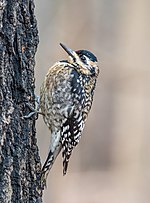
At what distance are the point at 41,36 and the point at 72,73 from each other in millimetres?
6976

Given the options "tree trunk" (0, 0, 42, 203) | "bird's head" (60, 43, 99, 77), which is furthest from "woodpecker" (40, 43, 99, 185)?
"tree trunk" (0, 0, 42, 203)

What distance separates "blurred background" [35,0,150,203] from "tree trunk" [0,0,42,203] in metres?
7.95

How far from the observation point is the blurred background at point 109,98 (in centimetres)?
1328

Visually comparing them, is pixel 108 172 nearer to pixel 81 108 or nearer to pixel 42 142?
pixel 42 142

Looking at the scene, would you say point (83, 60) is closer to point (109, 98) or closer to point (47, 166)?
point (47, 166)

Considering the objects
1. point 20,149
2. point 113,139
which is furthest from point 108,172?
point 20,149

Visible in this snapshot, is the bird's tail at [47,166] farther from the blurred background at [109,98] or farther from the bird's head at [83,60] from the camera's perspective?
the blurred background at [109,98]

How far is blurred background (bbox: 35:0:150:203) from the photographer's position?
43.6 feet

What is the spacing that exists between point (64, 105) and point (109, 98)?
8.67 meters

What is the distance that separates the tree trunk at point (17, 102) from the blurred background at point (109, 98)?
7.95m

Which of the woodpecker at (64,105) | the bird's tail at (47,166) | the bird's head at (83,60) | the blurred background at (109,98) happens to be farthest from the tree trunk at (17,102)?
the blurred background at (109,98)

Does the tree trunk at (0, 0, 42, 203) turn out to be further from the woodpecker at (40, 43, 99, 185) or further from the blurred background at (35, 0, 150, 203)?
the blurred background at (35, 0, 150, 203)

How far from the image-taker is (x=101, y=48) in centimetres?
1393

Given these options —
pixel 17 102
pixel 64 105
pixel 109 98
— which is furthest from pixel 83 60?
pixel 109 98
